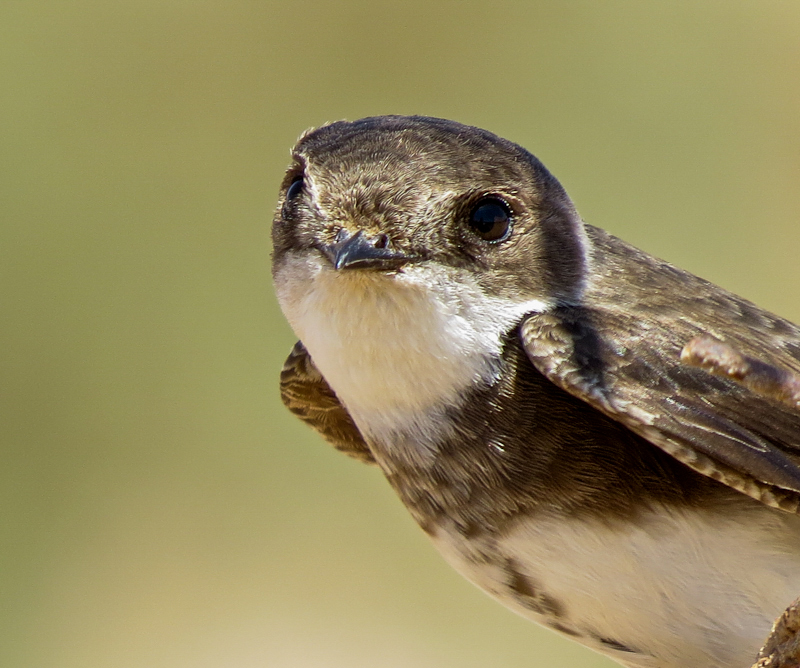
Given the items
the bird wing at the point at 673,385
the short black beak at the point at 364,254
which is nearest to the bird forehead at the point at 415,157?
the short black beak at the point at 364,254

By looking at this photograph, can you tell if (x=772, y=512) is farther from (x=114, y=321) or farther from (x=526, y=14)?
(x=526, y=14)

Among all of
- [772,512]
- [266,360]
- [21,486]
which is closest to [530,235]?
[772,512]

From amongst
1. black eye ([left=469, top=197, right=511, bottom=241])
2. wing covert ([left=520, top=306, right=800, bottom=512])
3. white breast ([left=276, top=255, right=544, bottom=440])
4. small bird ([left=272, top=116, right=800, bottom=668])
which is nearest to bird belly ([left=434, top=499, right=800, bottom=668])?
small bird ([left=272, top=116, right=800, bottom=668])

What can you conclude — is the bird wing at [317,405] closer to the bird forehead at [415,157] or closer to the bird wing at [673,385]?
the bird forehead at [415,157]

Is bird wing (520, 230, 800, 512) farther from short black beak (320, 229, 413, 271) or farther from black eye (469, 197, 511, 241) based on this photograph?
short black beak (320, 229, 413, 271)

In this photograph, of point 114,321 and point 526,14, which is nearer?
point 114,321
